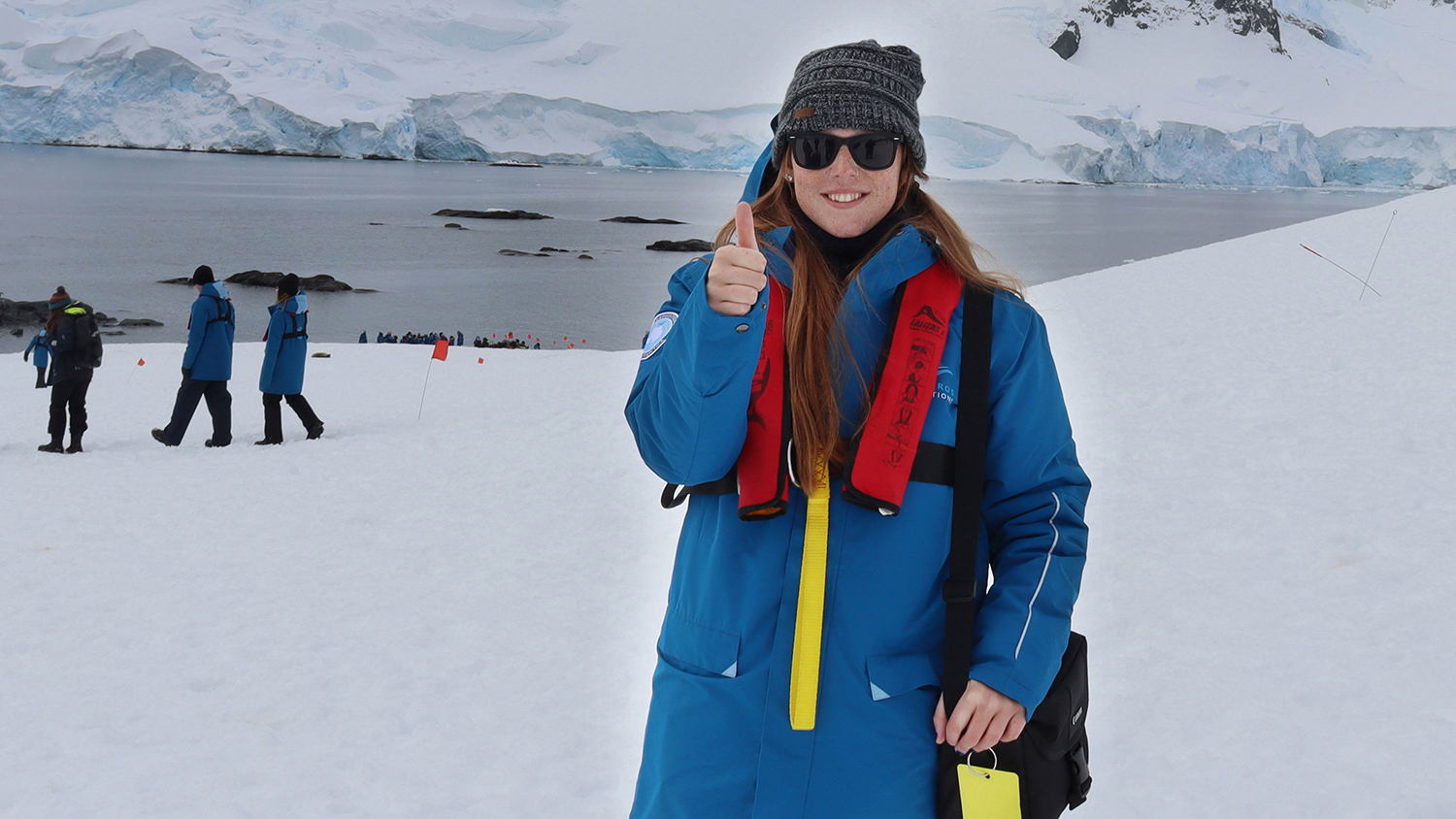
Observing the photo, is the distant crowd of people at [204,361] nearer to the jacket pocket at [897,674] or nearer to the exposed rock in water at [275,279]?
the jacket pocket at [897,674]

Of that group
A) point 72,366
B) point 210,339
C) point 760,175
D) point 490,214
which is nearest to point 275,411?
point 210,339

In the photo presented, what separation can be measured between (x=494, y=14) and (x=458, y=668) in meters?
→ 148

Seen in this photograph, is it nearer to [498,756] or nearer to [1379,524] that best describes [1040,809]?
[498,756]

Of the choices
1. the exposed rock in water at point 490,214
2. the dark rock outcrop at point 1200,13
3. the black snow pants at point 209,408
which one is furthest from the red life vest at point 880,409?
the dark rock outcrop at point 1200,13

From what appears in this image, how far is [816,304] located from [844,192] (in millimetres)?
163

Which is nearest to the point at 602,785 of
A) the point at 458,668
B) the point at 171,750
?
the point at 458,668

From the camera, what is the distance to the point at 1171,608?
135 inches

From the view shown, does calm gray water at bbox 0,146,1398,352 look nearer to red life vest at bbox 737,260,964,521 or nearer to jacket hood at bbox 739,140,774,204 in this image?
red life vest at bbox 737,260,964,521

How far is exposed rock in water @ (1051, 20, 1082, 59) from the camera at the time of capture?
488ft

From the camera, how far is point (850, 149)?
4.14 feet

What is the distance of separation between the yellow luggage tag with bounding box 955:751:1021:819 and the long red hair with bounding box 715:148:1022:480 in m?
0.42

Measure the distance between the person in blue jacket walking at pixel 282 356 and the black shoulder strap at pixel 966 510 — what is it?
21.8ft

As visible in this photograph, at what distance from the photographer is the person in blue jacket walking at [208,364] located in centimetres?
692

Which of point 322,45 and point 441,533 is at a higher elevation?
point 322,45
